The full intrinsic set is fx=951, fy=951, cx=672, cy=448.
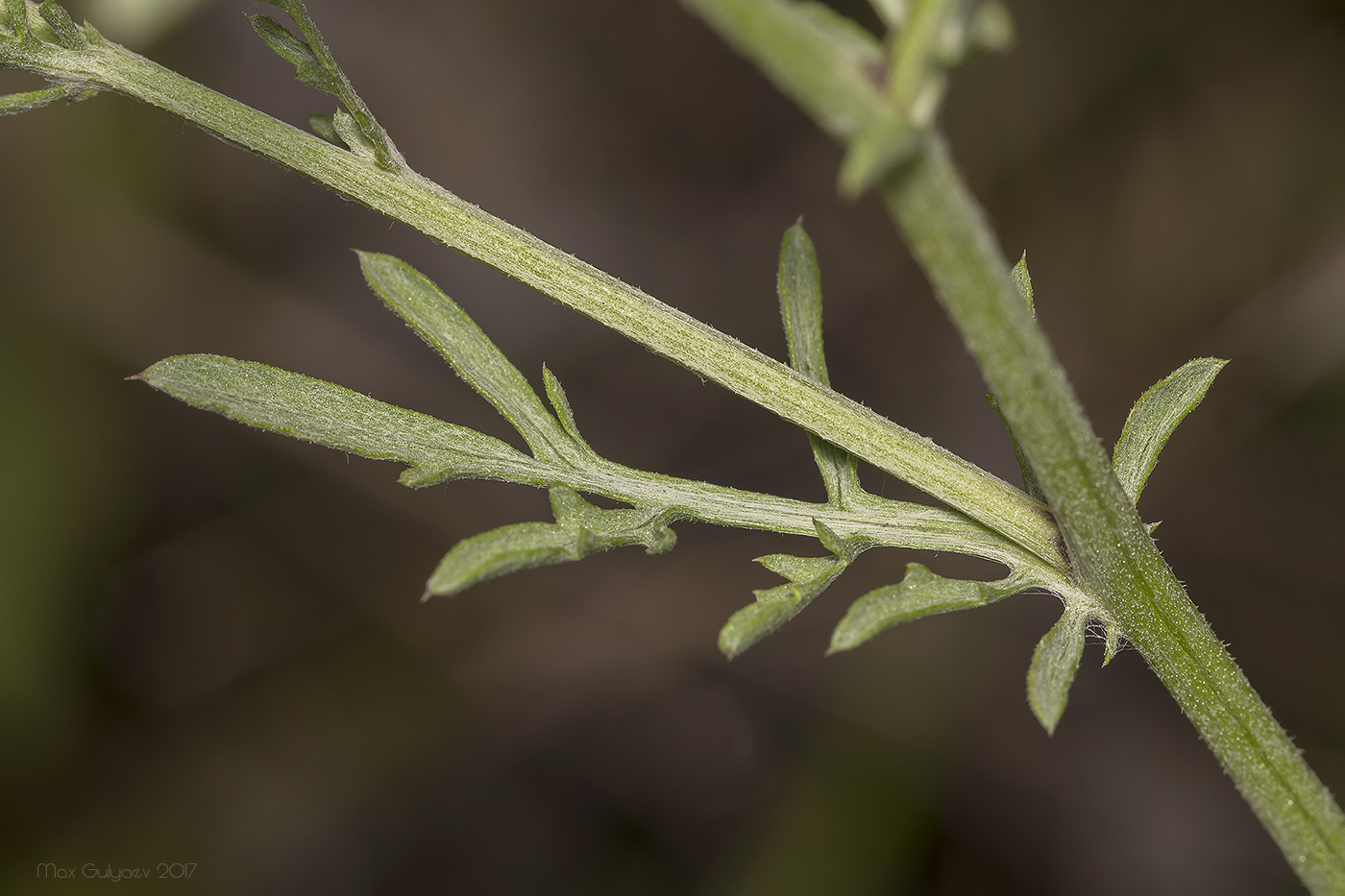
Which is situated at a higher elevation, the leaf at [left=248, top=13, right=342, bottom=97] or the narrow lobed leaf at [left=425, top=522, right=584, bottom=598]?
the leaf at [left=248, top=13, right=342, bottom=97]

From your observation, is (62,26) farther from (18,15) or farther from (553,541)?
(553,541)

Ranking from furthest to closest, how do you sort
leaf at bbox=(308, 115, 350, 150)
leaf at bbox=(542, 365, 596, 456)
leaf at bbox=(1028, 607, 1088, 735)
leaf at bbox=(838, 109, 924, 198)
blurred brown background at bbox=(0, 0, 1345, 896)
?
blurred brown background at bbox=(0, 0, 1345, 896) → leaf at bbox=(542, 365, 596, 456) → leaf at bbox=(308, 115, 350, 150) → leaf at bbox=(1028, 607, 1088, 735) → leaf at bbox=(838, 109, 924, 198)

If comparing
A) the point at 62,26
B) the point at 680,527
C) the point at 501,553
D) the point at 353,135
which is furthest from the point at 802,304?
the point at 680,527

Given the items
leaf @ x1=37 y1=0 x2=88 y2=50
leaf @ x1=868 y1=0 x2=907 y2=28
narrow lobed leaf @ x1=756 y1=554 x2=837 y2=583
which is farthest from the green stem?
leaf @ x1=868 y1=0 x2=907 y2=28

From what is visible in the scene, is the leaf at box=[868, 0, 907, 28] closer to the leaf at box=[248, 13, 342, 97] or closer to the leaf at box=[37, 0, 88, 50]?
the leaf at box=[248, 13, 342, 97]

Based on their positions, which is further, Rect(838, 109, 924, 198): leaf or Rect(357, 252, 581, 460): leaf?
Rect(357, 252, 581, 460): leaf
